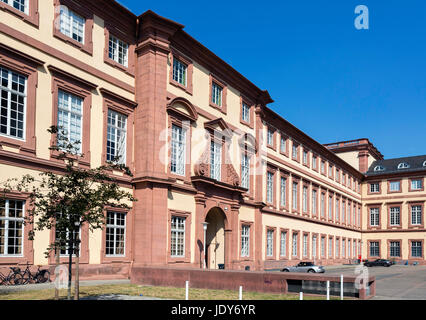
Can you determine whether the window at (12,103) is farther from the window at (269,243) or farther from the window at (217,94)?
the window at (269,243)

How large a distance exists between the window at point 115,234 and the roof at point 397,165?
200 ft

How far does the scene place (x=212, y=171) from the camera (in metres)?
32.7

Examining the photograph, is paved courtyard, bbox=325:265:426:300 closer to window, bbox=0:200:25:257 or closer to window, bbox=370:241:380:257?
window, bbox=0:200:25:257

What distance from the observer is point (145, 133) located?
25781mm

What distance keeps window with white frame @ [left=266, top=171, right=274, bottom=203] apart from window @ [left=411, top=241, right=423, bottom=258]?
128ft

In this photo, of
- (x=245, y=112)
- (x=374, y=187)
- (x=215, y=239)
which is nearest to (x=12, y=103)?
(x=215, y=239)

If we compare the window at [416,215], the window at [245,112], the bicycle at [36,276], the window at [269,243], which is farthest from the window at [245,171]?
the window at [416,215]

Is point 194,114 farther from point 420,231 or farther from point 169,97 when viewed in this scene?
point 420,231

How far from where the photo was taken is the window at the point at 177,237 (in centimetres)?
2742
